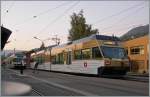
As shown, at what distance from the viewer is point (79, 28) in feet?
273

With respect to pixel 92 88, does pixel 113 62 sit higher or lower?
higher

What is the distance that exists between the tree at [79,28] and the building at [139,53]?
2087 cm

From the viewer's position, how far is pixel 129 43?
6372cm

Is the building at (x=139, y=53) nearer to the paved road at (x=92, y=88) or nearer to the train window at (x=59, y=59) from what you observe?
the train window at (x=59, y=59)

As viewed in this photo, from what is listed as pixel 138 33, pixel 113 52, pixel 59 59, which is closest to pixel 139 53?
pixel 59 59

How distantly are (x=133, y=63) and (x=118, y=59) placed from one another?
30157 mm

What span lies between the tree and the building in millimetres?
20868

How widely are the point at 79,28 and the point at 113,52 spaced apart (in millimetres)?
51299

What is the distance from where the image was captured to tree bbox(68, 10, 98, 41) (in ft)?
273

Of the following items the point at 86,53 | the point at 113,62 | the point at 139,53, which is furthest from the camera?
the point at 139,53

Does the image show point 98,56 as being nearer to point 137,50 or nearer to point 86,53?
point 86,53

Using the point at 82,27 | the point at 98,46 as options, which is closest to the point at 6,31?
the point at 98,46

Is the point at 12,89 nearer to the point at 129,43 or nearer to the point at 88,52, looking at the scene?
the point at 88,52

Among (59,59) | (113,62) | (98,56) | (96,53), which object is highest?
(96,53)
